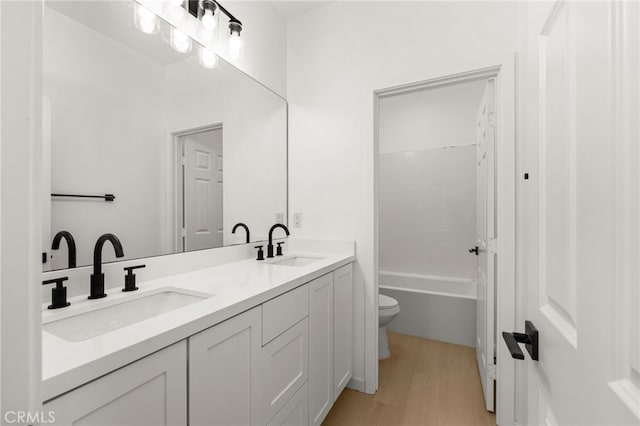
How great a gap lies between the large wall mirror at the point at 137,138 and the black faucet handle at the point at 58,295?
0.12 m

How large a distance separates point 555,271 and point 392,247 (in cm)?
285

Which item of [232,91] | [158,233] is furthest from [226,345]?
[232,91]

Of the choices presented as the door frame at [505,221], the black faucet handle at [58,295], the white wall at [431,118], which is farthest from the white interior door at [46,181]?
the white wall at [431,118]

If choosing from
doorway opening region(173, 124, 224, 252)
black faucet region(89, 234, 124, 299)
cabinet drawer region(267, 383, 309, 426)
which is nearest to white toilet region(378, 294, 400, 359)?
cabinet drawer region(267, 383, 309, 426)

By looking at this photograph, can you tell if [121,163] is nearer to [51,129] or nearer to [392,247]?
[51,129]

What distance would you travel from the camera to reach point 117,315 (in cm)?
100

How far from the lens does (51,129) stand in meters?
0.99

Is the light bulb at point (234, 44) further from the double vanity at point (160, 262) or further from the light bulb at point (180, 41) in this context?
the light bulb at point (180, 41)

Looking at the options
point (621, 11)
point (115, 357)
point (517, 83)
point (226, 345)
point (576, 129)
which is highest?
point (517, 83)

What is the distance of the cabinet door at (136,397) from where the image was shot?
0.54m

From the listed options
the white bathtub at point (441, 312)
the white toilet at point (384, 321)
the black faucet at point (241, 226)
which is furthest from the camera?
the white bathtub at point (441, 312)

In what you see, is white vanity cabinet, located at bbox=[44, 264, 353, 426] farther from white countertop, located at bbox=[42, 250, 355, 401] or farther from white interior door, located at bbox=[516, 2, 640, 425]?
white interior door, located at bbox=[516, 2, 640, 425]

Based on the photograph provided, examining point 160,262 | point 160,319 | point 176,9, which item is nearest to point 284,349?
point 160,319

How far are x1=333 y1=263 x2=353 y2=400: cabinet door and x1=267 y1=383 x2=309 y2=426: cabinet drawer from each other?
0.33 metres
